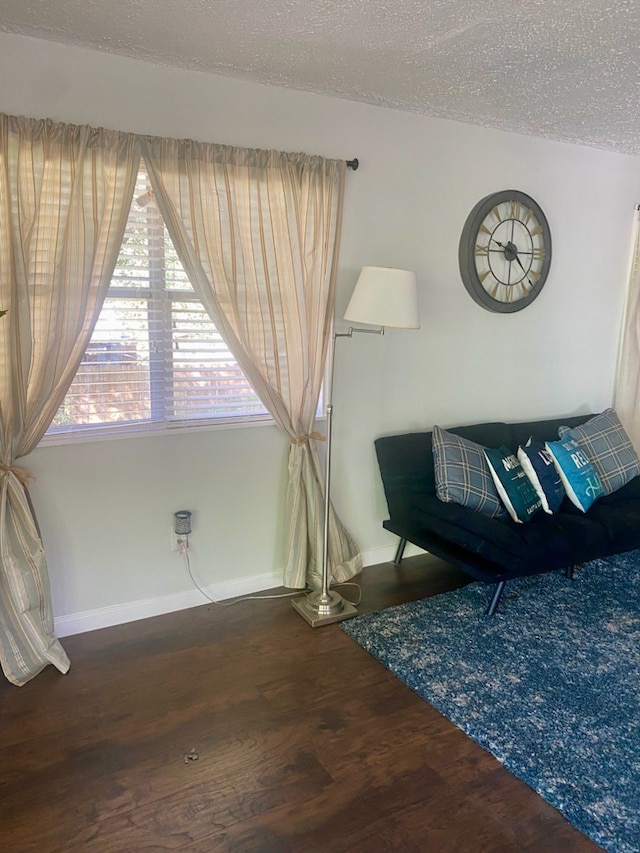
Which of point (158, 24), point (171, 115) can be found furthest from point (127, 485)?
point (158, 24)

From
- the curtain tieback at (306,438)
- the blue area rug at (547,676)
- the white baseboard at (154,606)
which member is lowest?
the blue area rug at (547,676)

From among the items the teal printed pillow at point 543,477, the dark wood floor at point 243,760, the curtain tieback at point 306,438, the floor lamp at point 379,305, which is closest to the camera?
the dark wood floor at point 243,760

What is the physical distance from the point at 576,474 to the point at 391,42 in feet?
7.49

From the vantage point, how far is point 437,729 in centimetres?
226

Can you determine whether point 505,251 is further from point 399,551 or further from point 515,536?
point 399,551

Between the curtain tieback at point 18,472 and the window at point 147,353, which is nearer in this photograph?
the curtain tieback at point 18,472

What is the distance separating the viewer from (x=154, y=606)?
2996 millimetres

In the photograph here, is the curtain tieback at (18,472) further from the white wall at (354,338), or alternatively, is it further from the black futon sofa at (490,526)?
the black futon sofa at (490,526)

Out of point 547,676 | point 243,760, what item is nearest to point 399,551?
point 547,676

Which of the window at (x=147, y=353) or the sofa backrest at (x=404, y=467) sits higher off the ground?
the window at (x=147, y=353)

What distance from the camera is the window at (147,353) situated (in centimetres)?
273

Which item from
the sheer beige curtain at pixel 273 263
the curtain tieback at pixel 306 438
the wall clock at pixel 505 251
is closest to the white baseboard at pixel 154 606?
the sheer beige curtain at pixel 273 263

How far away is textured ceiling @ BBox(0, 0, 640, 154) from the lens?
213 cm

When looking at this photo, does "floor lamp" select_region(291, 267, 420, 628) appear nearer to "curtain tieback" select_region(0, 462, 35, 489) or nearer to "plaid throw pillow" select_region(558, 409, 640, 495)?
"curtain tieback" select_region(0, 462, 35, 489)
